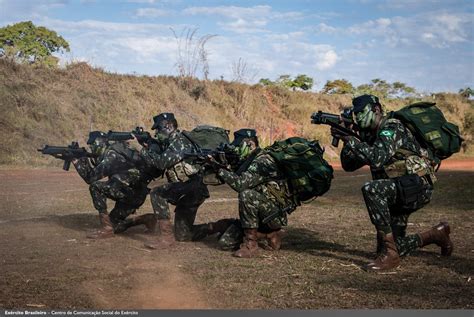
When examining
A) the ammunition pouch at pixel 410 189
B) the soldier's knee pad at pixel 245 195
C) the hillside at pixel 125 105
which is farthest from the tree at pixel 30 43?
the ammunition pouch at pixel 410 189

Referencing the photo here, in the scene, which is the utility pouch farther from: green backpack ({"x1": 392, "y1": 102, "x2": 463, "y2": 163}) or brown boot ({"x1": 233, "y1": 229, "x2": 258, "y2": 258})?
brown boot ({"x1": 233, "y1": 229, "x2": 258, "y2": 258})

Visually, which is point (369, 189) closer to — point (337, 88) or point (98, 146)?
point (98, 146)

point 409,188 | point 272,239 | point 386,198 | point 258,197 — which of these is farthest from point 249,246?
point 409,188

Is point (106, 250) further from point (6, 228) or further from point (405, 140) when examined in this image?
point (405, 140)

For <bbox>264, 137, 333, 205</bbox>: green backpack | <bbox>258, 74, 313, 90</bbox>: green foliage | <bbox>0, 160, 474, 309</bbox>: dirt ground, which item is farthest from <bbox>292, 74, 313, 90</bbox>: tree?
<bbox>264, 137, 333, 205</bbox>: green backpack

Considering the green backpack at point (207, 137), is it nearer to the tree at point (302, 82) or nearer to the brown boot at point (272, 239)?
the brown boot at point (272, 239)

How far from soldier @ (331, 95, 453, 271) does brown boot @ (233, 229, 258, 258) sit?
1510mm

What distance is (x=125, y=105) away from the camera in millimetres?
30328

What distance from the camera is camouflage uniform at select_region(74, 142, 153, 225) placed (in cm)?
1006

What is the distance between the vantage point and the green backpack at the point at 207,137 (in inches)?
373

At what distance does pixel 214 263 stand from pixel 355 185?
36.8ft

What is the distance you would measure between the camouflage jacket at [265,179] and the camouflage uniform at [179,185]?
76cm

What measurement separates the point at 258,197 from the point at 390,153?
6.05ft

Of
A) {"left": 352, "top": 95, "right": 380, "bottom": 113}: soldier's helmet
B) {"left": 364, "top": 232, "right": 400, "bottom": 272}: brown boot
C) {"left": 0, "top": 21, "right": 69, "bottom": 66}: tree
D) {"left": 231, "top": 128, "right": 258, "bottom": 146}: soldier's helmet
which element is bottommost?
{"left": 364, "top": 232, "right": 400, "bottom": 272}: brown boot
